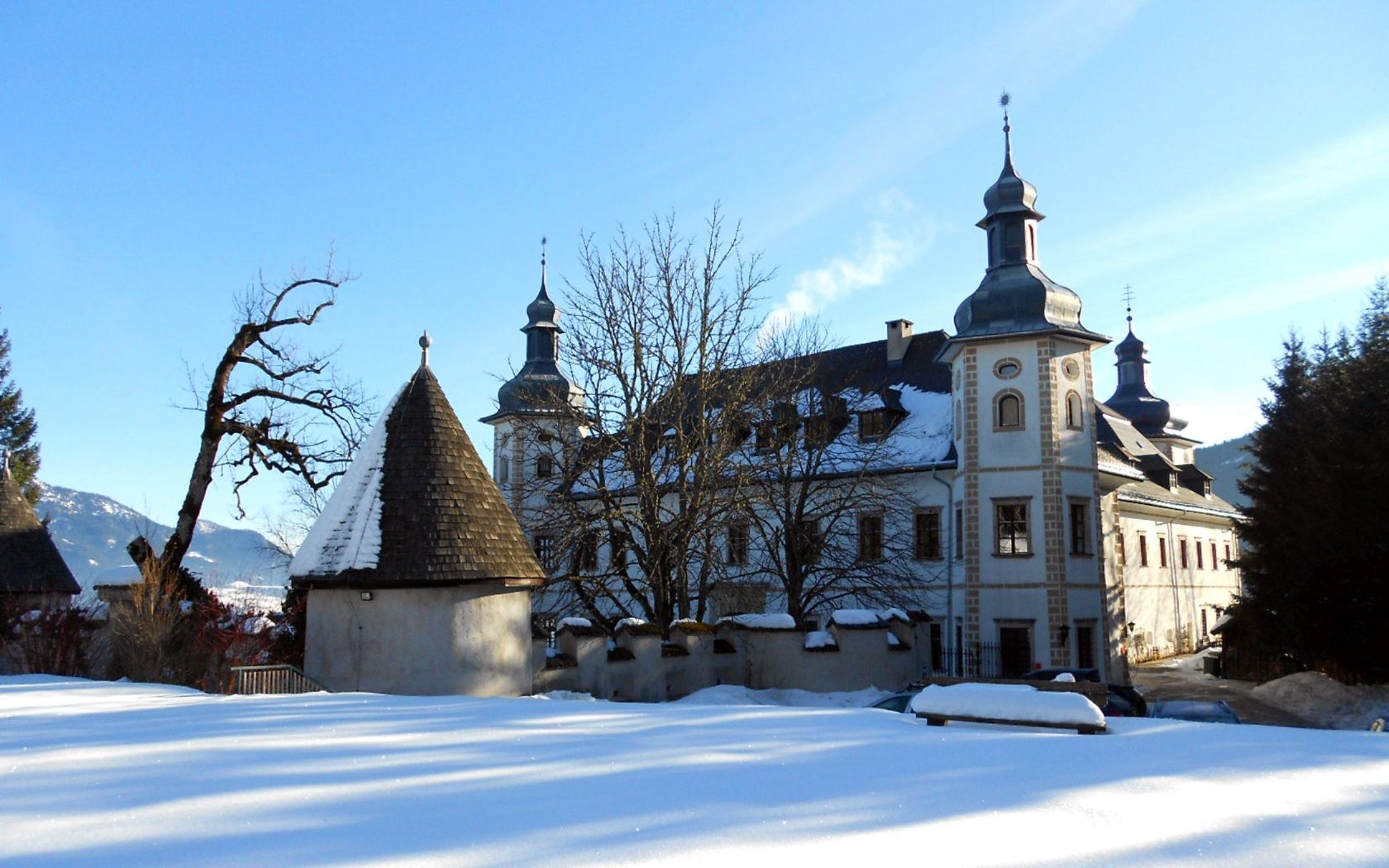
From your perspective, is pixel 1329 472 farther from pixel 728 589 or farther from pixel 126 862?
pixel 126 862

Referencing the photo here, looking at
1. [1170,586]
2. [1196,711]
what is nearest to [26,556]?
[1196,711]

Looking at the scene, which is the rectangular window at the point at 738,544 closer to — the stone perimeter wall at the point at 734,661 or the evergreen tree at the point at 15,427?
the stone perimeter wall at the point at 734,661

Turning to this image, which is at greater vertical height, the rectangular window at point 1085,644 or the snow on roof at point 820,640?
the snow on roof at point 820,640

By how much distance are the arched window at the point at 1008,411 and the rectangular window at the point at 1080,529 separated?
2.64m

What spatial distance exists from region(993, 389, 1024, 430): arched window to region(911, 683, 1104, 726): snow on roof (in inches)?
862

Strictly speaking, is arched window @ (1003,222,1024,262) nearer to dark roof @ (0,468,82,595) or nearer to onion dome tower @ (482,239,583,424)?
onion dome tower @ (482,239,583,424)

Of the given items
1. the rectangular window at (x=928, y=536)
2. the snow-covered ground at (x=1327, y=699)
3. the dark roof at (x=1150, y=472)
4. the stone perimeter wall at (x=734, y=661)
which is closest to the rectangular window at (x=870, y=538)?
the rectangular window at (x=928, y=536)

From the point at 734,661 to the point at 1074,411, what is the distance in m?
13.8

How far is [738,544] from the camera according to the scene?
32.1 m

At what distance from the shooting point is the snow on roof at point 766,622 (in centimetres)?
2069

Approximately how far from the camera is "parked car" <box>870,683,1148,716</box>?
50.0 feet

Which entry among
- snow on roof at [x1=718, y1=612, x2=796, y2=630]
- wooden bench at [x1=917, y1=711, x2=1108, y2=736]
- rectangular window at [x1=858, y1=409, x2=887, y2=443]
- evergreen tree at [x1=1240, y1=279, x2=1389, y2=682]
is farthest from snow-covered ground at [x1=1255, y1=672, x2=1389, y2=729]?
wooden bench at [x1=917, y1=711, x2=1108, y2=736]

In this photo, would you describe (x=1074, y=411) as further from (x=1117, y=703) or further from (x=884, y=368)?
(x=1117, y=703)

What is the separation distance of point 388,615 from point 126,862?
963 centimetres
